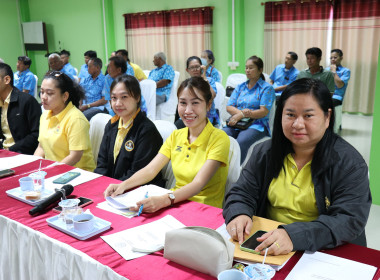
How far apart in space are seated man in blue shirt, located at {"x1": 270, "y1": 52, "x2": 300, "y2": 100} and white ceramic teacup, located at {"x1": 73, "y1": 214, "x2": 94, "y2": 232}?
181 inches

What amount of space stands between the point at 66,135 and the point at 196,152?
989 mm

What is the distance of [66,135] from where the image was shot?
234 centimetres

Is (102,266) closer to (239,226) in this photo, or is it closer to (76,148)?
(239,226)

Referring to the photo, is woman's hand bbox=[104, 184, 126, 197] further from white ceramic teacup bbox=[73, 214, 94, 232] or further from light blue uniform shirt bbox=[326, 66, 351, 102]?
light blue uniform shirt bbox=[326, 66, 351, 102]

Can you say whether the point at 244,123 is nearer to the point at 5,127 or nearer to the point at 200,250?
the point at 5,127

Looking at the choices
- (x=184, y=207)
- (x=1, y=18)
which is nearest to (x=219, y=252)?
(x=184, y=207)

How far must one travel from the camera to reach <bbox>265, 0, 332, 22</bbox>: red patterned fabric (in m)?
5.92

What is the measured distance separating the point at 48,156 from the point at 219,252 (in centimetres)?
184

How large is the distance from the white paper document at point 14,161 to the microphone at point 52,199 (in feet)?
2.24

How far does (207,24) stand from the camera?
7.00 metres

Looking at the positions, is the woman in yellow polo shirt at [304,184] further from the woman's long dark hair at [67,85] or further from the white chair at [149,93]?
the white chair at [149,93]

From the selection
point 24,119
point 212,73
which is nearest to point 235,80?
point 212,73

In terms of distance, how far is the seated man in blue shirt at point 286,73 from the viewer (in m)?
5.56

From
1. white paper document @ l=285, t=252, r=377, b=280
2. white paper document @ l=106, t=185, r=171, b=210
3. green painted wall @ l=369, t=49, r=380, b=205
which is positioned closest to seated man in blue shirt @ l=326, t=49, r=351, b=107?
green painted wall @ l=369, t=49, r=380, b=205
